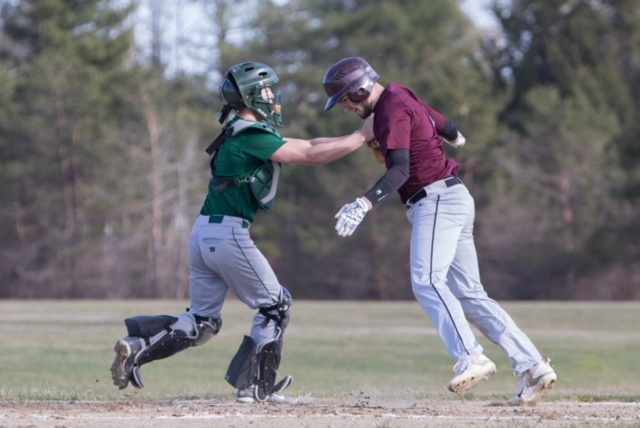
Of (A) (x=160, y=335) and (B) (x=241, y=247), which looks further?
(A) (x=160, y=335)

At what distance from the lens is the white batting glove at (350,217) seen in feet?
21.1

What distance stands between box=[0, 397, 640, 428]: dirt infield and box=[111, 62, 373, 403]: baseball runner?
31cm

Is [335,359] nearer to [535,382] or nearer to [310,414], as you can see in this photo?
[535,382]

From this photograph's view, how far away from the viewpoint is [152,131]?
45000 mm

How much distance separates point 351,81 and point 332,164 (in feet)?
125

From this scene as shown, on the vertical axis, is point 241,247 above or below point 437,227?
below

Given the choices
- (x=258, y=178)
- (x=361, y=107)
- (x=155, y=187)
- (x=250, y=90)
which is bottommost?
(x=155, y=187)

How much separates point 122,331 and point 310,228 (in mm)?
26060

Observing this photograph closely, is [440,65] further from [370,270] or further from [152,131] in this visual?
[152,131]

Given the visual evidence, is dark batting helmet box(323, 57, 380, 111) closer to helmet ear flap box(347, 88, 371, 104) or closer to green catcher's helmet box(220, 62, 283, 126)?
helmet ear flap box(347, 88, 371, 104)

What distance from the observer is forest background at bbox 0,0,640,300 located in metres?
41.7

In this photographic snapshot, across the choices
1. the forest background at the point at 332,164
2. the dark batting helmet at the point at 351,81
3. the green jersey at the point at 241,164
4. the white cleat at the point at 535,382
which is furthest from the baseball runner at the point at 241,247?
the forest background at the point at 332,164

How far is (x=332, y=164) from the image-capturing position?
45.3 meters

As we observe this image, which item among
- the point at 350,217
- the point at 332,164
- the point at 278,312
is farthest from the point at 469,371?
the point at 332,164
